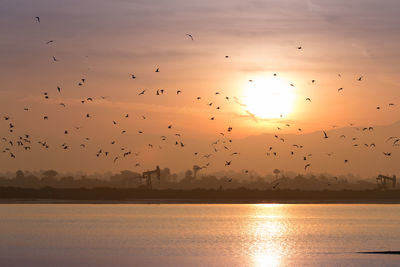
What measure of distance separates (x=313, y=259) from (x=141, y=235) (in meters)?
30.8

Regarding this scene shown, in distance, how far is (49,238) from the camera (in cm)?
8381

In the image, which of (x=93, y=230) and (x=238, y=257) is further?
(x=93, y=230)

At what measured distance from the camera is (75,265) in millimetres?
57750

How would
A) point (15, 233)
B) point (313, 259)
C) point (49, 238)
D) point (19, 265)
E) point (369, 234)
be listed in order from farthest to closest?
point (369, 234) < point (15, 233) < point (49, 238) < point (313, 259) < point (19, 265)

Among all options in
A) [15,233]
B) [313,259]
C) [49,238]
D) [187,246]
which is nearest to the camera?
[313,259]

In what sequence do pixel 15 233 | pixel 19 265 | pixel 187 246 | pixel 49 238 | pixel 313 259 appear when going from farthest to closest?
pixel 15 233
pixel 49 238
pixel 187 246
pixel 313 259
pixel 19 265

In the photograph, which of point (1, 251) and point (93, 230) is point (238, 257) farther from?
point (93, 230)

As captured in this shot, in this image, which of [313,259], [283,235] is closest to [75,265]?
[313,259]

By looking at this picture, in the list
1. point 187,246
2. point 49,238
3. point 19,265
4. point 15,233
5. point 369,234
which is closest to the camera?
point 19,265

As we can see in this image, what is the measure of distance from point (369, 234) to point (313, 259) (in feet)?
112

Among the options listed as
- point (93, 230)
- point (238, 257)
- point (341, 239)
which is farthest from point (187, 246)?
point (93, 230)

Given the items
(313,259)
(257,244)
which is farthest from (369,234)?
(313,259)

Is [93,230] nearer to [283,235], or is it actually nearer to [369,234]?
[283,235]

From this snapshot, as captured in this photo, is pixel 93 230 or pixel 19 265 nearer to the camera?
pixel 19 265
